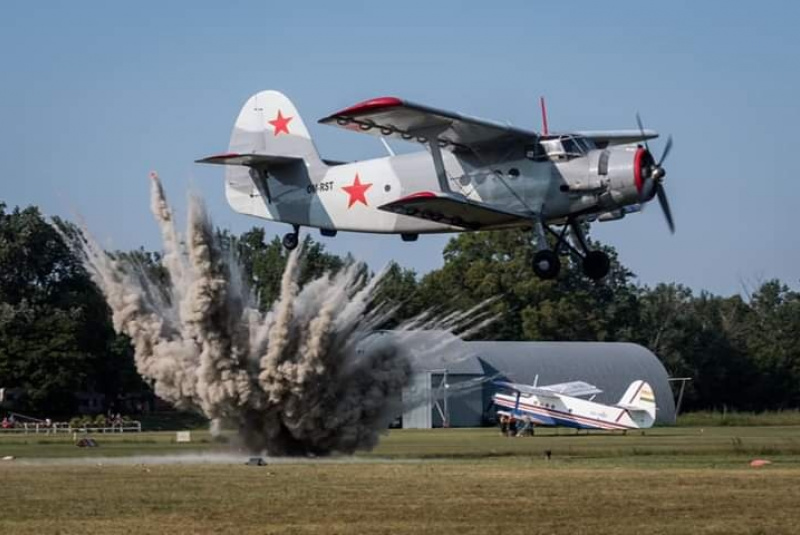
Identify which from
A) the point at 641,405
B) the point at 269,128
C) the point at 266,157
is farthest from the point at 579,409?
the point at 266,157

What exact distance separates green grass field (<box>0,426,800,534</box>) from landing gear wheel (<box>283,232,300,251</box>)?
217 inches

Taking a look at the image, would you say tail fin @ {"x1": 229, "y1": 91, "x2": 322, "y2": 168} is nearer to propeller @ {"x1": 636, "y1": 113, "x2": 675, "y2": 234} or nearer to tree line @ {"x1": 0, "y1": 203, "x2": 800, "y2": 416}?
propeller @ {"x1": 636, "y1": 113, "x2": 675, "y2": 234}

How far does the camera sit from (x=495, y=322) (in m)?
104

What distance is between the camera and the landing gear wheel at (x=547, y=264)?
36.4 m

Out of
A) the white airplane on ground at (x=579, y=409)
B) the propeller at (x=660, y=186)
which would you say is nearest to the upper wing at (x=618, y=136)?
the propeller at (x=660, y=186)

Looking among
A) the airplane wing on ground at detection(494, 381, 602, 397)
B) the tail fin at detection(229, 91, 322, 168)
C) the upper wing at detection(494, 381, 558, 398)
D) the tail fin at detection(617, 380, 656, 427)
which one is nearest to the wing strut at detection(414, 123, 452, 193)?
the tail fin at detection(229, 91, 322, 168)

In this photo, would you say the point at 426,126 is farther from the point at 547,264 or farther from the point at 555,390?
the point at 555,390

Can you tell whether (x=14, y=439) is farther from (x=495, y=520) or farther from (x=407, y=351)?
(x=495, y=520)

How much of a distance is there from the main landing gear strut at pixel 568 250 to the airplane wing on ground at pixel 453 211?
79cm

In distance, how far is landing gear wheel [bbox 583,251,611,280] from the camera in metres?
37.4

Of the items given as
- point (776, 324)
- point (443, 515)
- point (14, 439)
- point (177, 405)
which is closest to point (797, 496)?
point (443, 515)

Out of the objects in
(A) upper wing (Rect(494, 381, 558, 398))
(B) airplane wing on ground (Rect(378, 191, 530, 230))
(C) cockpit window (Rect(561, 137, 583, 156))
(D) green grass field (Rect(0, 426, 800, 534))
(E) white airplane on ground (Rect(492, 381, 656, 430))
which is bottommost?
(D) green grass field (Rect(0, 426, 800, 534))

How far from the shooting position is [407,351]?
41438 mm

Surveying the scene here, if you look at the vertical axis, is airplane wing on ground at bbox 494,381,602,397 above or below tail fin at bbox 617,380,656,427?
above
